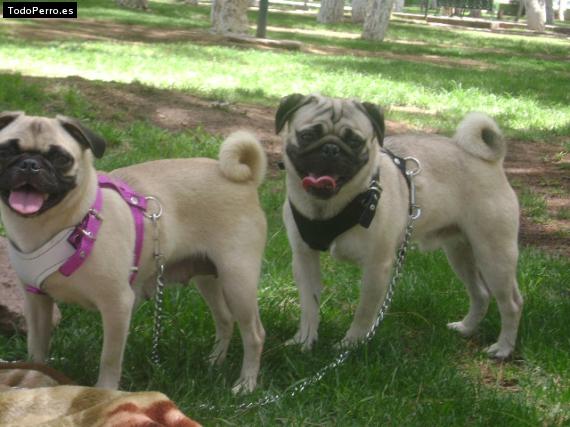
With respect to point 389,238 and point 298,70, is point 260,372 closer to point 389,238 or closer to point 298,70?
point 389,238

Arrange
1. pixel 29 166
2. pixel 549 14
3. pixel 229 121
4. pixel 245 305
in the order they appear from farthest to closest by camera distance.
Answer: pixel 549 14 → pixel 229 121 → pixel 245 305 → pixel 29 166

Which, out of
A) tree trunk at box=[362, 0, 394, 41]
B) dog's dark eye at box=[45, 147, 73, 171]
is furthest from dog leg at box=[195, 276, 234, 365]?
tree trunk at box=[362, 0, 394, 41]

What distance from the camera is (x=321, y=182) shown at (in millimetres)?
4203

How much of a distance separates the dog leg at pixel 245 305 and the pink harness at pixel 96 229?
420 millimetres

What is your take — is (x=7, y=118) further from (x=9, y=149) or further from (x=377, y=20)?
(x=377, y=20)

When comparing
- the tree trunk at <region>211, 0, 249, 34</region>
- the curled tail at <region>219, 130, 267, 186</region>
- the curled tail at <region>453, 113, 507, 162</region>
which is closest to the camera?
the curled tail at <region>219, 130, 267, 186</region>

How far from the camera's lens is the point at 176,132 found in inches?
351

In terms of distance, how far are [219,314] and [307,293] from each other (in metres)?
0.53

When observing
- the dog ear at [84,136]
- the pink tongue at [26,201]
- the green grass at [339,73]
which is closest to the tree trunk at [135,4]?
the green grass at [339,73]

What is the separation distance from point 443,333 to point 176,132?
185 inches

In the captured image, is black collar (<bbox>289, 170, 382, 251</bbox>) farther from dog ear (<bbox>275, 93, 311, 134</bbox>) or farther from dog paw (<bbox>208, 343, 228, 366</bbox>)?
dog paw (<bbox>208, 343, 228, 366</bbox>)

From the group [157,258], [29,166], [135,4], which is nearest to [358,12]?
[135,4]

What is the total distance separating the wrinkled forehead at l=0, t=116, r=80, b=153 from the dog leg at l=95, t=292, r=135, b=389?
0.61 meters

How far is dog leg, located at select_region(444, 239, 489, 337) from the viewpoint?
5121 millimetres
